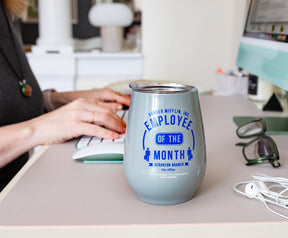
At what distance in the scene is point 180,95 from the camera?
0.48 m

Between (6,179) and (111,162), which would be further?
(6,179)

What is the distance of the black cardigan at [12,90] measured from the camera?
1.00 metres

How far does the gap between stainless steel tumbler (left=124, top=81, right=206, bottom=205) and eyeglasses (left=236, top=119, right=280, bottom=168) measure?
0.19 m

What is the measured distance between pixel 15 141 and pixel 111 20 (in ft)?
6.31

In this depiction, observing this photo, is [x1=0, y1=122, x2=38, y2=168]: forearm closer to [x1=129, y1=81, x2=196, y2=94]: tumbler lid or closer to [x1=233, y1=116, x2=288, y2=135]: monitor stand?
[x1=129, y1=81, x2=196, y2=94]: tumbler lid

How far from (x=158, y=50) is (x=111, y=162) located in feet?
6.17

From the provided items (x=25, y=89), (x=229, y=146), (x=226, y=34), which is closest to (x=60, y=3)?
(x=226, y=34)

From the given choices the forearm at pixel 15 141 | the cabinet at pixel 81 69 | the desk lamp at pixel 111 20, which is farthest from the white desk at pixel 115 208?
the desk lamp at pixel 111 20

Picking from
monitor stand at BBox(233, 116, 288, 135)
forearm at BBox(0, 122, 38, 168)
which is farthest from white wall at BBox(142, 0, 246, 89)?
forearm at BBox(0, 122, 38, 168)

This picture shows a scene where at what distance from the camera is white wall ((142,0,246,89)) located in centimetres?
241

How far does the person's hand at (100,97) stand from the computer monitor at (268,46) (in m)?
0.31

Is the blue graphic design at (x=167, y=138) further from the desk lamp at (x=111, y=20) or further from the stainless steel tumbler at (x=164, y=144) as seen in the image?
the desk lamp at (x=111, y=20)

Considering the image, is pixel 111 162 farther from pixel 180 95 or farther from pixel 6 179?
pixel 6 179

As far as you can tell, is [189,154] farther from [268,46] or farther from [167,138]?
[268,46]
